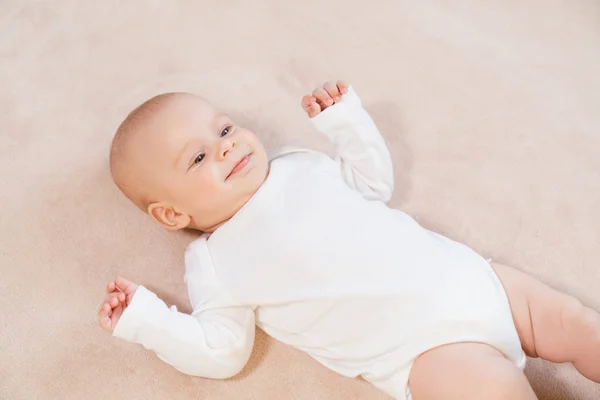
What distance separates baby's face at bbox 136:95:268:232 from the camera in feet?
3.82

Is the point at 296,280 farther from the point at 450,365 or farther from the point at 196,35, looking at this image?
the point at 196,35

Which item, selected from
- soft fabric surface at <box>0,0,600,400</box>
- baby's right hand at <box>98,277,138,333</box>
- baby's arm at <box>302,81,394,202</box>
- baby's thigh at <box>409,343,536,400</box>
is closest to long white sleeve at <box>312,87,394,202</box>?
baby's arm at <box>302,81,394,202</box>

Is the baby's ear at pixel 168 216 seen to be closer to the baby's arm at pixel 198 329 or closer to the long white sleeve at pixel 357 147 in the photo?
the baby's arm at pixel 198 329

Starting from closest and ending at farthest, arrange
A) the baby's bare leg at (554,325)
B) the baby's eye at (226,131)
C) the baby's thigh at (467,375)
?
the baby's thigh at (467,375)
the baby's bare leg at (554,325)
the baby's eye at (226,131)

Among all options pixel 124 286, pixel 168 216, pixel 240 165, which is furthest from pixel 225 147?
pixel 124 286

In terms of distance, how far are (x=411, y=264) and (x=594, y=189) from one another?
517 mm

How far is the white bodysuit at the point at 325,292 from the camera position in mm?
1101

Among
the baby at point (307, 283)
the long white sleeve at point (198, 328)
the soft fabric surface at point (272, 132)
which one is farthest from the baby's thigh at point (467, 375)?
the long white sleeve at point (198, 328)

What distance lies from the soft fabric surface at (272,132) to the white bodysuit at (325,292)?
0.08 m

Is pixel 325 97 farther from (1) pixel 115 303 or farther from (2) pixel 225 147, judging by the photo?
(1) pixel 115 303

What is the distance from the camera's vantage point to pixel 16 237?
1.34 m

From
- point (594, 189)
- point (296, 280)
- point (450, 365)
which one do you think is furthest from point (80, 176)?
point (594, 189)

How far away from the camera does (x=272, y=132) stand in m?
1.48

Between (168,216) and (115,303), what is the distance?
0.63ft
